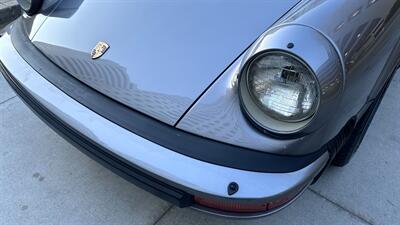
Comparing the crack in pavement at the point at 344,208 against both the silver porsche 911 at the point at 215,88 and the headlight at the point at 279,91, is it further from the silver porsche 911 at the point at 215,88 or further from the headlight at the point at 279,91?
the headlight at the point at 279,91

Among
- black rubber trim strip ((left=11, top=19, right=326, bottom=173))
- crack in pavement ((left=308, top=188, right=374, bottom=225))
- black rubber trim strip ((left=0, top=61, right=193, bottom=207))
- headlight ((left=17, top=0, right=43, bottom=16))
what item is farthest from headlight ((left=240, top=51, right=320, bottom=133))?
headlight ((left=17, top=0, right=43, bottom=16))

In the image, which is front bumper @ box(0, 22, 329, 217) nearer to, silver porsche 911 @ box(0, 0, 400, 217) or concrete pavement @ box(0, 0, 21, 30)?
silver porsche 911 @ box(0, 0, 400, 217)

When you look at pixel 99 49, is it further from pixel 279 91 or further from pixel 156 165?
pixel 279 91

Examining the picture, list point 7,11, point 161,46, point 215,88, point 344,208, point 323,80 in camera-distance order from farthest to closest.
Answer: point 7,11
point 344,208
point 161,46
point 215,88
point 323,80

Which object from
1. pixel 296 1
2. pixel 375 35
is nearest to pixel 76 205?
pixel 296 1

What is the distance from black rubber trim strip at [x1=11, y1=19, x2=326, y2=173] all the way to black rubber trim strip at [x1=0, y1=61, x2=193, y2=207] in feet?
0.39

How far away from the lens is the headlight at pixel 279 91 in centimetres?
119

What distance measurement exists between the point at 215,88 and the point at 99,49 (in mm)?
545

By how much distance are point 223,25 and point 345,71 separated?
0.50 meters

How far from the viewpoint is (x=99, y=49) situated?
1.59 m

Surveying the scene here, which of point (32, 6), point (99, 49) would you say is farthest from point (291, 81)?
point (32, 6)

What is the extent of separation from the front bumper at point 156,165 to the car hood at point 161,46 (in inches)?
4.8

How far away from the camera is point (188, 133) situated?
4.35ft

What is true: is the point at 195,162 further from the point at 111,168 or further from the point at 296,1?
the point at 296,1
